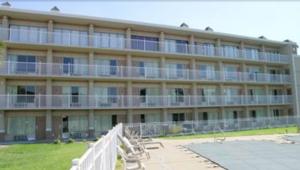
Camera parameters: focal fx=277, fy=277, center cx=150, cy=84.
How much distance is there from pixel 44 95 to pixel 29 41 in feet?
16.5

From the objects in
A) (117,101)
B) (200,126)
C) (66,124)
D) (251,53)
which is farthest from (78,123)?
(251,53)

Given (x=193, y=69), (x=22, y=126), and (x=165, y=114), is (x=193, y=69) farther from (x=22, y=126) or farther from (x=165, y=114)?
(x=22, y=126)

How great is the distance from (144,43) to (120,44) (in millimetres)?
2732

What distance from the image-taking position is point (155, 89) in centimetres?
3033

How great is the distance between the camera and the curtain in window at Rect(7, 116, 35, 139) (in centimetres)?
2426

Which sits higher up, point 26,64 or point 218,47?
point 218,47

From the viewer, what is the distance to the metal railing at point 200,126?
26.2 metres

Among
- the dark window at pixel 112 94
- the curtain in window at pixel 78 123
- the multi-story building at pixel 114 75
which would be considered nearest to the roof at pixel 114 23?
the multi-story building at pixel 114 75

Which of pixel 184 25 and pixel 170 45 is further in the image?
pixel 184 25

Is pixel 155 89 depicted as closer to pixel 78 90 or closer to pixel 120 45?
pixel 120 45

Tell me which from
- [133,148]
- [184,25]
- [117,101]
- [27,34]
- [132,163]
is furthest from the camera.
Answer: [184,25]

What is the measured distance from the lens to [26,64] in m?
24.8

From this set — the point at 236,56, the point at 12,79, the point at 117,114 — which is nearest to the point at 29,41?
the point at 12,79

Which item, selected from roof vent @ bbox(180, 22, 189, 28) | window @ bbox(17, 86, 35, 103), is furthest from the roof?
window @ bbox(17, 86, 35, 103)
